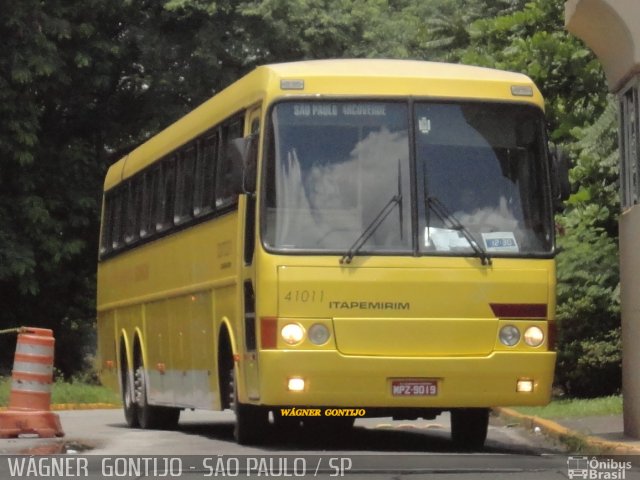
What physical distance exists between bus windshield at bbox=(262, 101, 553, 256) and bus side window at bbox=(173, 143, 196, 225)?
3.59 m

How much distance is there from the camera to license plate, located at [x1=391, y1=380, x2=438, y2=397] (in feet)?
48.7

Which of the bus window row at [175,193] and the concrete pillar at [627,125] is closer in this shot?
the concrete pillar at [627,125]

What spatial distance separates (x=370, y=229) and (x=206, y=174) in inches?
138

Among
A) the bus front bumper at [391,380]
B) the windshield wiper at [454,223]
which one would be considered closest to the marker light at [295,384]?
the bus front bumper at [391,380]

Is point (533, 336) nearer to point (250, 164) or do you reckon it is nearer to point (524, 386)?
point (524, 386)

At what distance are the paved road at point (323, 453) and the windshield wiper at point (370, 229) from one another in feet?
5.49

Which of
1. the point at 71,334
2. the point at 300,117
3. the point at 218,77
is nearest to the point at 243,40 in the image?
the point at 218,77

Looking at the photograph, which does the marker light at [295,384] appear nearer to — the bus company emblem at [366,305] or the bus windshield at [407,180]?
the bus company emblem at [366,305]

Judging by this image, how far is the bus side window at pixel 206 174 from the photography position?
17672mm

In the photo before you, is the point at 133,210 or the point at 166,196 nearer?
the point at 166,196

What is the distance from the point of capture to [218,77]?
123 feet

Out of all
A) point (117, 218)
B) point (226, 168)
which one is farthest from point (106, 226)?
point (226, 168)

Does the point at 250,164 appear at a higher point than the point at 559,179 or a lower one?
higher

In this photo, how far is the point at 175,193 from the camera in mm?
19578
